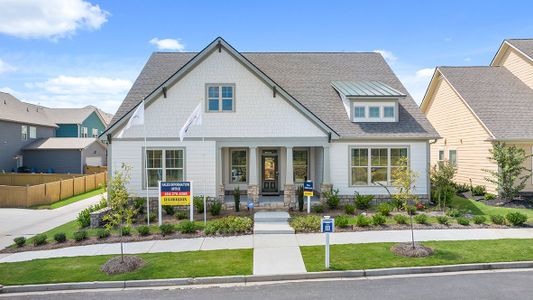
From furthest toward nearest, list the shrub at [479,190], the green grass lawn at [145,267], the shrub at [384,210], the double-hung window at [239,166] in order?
the shrub at [479,190], the double-hung window at [239,166], the shrub at [384,210], the green grass lawn at [145,267]

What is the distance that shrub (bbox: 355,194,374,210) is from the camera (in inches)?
642

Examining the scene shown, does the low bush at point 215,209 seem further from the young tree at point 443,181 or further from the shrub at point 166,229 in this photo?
the young tree at point 443,181

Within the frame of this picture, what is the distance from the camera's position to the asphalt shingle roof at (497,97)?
63.7 ft

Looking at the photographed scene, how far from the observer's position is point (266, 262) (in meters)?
9.39

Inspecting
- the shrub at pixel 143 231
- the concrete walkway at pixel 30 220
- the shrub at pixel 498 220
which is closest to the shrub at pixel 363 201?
the shrub at pixel 498 220

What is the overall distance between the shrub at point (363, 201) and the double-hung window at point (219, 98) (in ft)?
24.5

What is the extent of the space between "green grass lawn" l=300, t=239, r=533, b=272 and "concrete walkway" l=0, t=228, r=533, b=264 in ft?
1.91

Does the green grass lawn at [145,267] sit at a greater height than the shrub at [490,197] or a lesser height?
lesser

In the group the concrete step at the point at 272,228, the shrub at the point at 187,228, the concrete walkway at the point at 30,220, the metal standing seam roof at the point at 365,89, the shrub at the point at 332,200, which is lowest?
the concrete walkway at the point at 30,220

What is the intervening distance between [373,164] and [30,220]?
56.9ft

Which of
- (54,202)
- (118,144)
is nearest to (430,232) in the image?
(118,144)

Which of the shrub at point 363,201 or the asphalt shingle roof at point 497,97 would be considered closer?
the shrub at point 363,201

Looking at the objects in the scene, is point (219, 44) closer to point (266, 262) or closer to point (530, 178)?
point (266, 262)

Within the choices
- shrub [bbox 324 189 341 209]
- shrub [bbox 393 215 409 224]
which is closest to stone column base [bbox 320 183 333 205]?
shrub [bbox 324 189 341 209]
